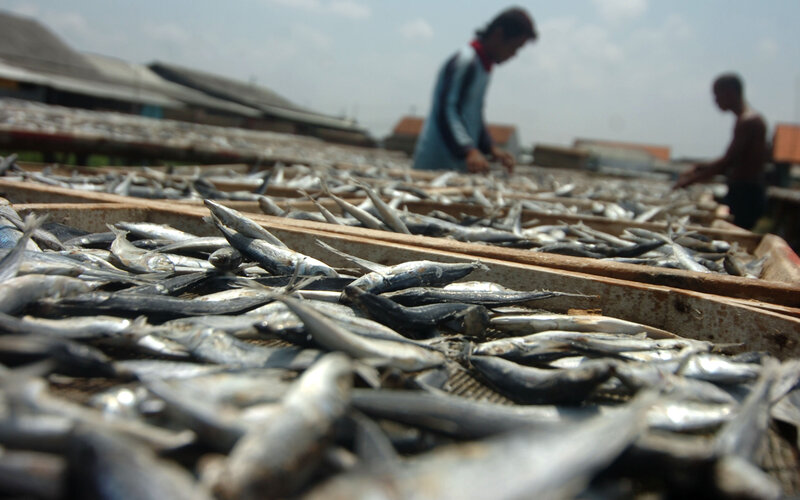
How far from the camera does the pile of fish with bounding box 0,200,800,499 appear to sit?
921mm

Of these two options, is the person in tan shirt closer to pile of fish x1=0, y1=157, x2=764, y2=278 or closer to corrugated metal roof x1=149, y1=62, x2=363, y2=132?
pile of fish x1=0, y1=157, x2=764, y2=278

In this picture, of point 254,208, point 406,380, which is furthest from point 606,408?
point 254,208

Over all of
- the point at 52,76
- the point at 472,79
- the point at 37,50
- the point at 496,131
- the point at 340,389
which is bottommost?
the point at 340,389

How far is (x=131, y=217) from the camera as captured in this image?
10.1ft

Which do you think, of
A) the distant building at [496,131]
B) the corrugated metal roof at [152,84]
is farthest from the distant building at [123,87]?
the distant building at [496,131]

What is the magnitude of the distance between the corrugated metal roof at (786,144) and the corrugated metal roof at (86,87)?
32.3 m

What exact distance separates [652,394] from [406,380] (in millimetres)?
605

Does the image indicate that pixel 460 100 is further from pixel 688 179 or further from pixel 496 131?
pixel 496 131

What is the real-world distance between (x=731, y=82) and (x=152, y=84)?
29998 mm

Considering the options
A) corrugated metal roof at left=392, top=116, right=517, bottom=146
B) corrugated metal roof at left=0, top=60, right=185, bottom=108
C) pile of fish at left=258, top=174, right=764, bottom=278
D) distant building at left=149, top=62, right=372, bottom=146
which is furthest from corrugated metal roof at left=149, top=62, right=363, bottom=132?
pile of fish at left=258, top=174, right=764, bottom=278

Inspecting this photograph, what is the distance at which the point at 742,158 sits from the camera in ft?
24.4

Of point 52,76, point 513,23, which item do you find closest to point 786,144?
point 513,23

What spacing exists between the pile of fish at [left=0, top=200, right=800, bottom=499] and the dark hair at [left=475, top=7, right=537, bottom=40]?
6.13m

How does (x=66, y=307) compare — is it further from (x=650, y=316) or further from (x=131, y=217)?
(x=650, y=316)
